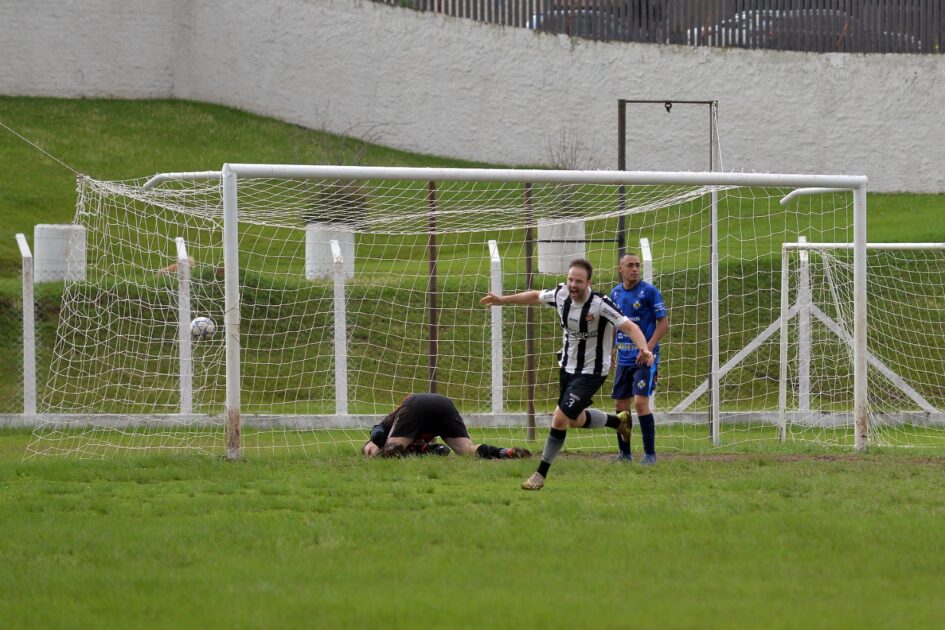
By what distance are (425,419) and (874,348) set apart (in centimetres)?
892

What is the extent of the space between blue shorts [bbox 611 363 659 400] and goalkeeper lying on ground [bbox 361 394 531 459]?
1047 millimetres

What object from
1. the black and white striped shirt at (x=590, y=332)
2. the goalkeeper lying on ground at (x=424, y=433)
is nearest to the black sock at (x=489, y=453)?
the goalkeeper lying on ground at (x=424, y=433)

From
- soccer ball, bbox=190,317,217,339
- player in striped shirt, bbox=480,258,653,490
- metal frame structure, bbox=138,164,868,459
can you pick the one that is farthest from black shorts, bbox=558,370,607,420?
soccer ball, bbox=190,317,217,339

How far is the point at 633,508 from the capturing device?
823cm

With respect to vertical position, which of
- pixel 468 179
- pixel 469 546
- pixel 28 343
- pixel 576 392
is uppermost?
pixel 468 179

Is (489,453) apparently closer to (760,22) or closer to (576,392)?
(576,392)

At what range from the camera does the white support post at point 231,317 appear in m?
11.0

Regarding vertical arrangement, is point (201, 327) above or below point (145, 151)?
below

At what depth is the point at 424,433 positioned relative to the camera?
37.3 ft

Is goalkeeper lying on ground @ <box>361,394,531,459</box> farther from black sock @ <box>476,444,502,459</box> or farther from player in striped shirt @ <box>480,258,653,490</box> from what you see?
player in striped shirt @ <box>480,258,653,490</box>

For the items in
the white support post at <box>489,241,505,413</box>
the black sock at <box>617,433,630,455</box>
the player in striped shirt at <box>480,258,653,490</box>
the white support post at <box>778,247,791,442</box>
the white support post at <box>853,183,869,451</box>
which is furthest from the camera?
the white support post at <box>489,241,505,413</box>

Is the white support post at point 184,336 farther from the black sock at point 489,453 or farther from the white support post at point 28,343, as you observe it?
the black sock at point 489,453

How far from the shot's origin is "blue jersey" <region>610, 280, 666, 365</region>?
37.8 feet

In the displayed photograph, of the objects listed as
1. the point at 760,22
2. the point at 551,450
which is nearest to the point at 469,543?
the point at 551,450
